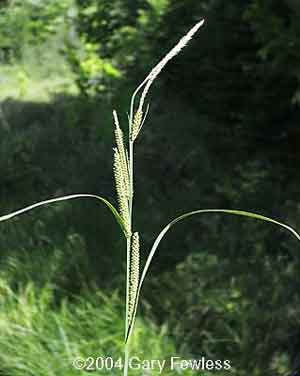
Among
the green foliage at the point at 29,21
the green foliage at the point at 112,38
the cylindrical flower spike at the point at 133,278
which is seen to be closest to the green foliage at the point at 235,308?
the cylindrical flower spike at the point at 133,278

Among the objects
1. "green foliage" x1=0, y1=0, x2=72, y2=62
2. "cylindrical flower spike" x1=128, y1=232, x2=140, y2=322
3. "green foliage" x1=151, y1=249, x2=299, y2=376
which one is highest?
"cylindrical flower spike" x1=128, y1=232, x2=140, y2=322

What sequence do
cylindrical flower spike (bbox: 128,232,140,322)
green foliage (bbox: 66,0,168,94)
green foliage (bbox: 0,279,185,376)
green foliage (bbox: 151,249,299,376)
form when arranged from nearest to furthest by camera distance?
cylindrical flower spike (bbox: 128,232,140,322), green foliage (bbox: 0,279,185,376), green foliage (bbox: 151,249,299,376), green foliage (bbox: 66,0,168,94)

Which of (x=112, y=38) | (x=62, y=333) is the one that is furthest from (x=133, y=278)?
(x=112, y=38)

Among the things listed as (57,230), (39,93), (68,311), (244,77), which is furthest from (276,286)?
(39,93)

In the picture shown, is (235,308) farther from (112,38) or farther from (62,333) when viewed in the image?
(112,38)

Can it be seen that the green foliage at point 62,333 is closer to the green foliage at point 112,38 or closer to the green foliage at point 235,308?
the green foliage at point 235,308

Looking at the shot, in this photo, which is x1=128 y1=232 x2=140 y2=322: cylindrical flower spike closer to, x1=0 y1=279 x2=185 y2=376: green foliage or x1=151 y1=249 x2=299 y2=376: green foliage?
x1=0 y1=279 x2=185 y2=376: green foliage

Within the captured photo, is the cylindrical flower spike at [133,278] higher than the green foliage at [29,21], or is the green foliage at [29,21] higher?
the cylindrical flower spike at [133,278]

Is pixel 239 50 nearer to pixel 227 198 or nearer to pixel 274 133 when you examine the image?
pixel 274 133

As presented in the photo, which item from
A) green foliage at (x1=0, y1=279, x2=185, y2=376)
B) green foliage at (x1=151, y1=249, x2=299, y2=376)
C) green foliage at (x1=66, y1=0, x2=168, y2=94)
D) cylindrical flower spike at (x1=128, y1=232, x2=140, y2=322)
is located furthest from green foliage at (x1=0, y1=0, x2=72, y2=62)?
cylindrical flower spike at (x1=128, y1=232, x2=140, y2=322)

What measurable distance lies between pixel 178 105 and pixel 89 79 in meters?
0.77

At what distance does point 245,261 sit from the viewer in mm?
3684

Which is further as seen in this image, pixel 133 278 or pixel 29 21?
pixel 29 21

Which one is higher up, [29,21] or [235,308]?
[235,308]
